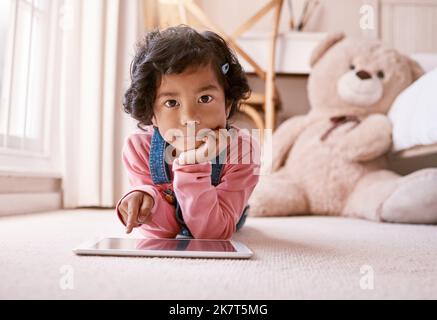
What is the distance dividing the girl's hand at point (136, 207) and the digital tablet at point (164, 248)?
1.7 inches

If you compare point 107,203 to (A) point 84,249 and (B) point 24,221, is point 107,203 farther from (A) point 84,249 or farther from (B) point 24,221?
(A) point 84,249

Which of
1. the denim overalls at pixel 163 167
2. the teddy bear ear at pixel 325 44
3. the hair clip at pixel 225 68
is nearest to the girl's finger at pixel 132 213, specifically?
the denim overalls at pixel 163 167

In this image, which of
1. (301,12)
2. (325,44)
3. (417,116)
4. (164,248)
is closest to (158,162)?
(164,248)

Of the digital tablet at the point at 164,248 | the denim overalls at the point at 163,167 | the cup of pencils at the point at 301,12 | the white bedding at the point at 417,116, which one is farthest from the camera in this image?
the cup of pencils at the point at 301,12

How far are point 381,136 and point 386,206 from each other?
0.29m

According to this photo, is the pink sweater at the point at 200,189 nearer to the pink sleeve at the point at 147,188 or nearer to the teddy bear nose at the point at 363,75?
the pink sleeve at the point at 147,188

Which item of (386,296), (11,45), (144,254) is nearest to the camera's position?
(386,296)

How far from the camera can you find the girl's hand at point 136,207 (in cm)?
72

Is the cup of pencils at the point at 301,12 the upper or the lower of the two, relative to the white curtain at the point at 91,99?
upper

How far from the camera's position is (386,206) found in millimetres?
1215

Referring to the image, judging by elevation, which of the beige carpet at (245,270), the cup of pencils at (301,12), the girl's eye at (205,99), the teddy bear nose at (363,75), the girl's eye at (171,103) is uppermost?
the cup of pencils at (301,12)

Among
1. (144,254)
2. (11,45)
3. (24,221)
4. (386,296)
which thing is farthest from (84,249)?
(11,45)

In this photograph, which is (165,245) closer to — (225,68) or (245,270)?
(245,270)

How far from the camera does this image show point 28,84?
1.50 metres
